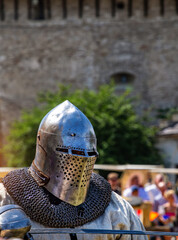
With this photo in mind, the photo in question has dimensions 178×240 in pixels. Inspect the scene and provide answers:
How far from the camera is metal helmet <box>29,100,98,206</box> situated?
259 centimetres

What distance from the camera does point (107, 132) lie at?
15719 millimetres

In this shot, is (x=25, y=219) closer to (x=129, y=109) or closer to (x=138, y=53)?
(x=129, y=109)

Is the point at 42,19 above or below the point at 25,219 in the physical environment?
below

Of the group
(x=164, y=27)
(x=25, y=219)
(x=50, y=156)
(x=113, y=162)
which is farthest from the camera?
(x=164, y=27)

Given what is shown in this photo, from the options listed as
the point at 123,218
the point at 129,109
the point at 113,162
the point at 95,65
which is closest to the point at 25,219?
the point at 123,218

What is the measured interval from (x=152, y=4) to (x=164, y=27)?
42.2 inches

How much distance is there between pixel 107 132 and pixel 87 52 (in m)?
5.24

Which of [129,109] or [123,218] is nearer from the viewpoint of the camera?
[123,218]

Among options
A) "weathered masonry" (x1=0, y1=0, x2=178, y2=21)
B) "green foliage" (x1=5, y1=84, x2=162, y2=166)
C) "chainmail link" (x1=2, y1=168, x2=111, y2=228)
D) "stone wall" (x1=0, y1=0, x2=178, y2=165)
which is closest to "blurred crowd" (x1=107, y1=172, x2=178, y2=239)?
"chainmail link" (x1=2, y1=168, x2=111, y2=228)

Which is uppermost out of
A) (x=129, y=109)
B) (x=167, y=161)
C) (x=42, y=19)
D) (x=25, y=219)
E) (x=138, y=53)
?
(x=25, y=219)

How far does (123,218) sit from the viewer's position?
2.76 m

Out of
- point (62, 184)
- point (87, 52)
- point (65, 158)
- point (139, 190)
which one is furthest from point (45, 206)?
point (87, 52)

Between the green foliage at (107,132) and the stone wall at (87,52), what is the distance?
2666 mm

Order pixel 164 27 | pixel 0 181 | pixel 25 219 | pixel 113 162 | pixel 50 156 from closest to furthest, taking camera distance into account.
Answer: pixel 25 219
pixel 50 156
pixel 0 181
pixel 113 162
pixel 164 27
